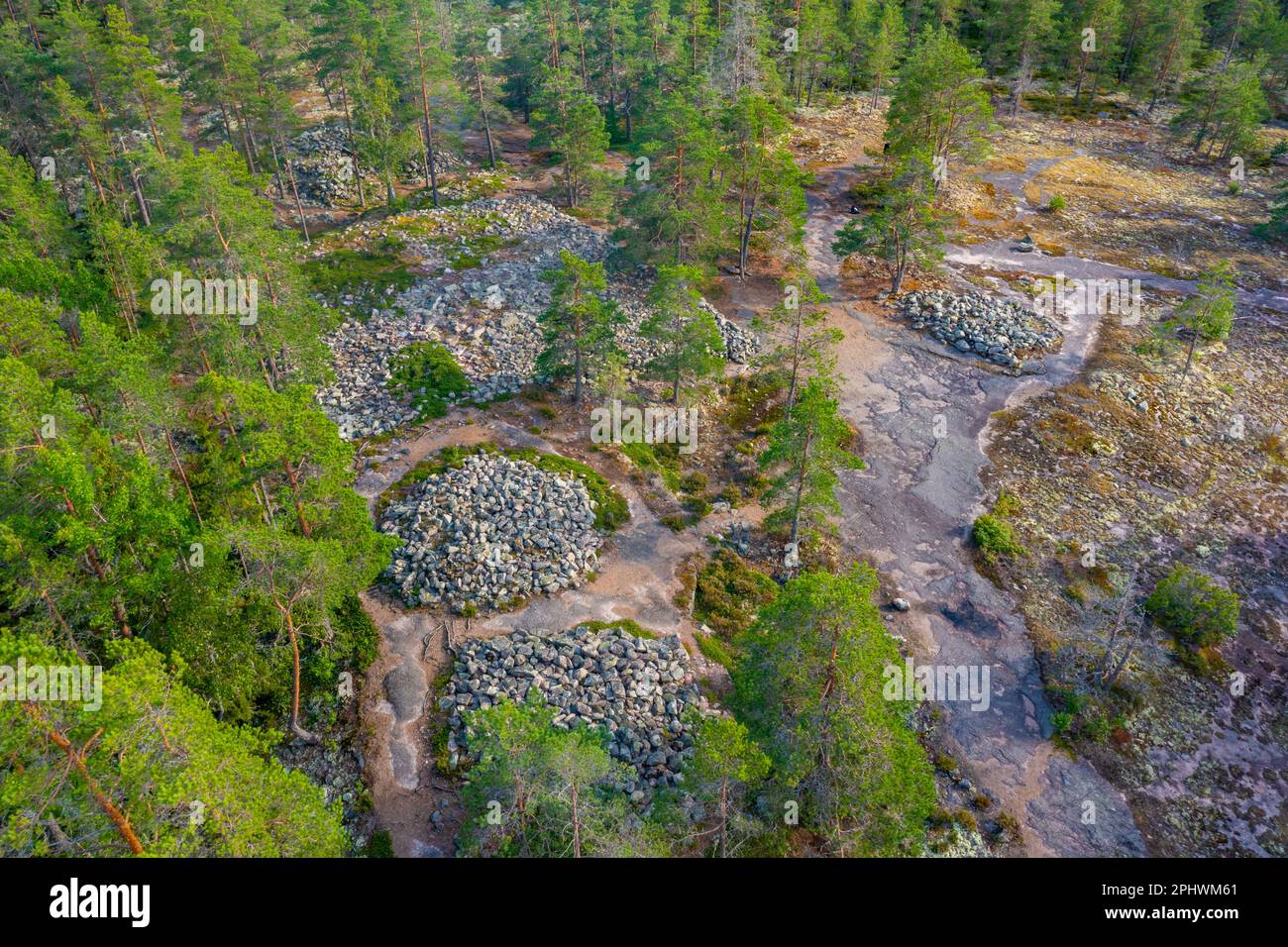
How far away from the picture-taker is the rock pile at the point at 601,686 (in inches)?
1053

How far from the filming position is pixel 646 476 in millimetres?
42125

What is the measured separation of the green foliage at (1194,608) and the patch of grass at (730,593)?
63.5 ft

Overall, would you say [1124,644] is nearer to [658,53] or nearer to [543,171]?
[543,171]

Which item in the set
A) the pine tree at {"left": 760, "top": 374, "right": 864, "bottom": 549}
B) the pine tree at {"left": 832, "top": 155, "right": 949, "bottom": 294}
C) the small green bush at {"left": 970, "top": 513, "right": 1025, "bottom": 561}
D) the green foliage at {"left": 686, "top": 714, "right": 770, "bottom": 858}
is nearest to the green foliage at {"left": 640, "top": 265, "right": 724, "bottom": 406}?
the pine tree at {"left": 760, "top": 374, "right": 864, "bottom": 549}

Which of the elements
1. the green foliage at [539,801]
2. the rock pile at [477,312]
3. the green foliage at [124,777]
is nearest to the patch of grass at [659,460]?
the rock pile at [477,312]

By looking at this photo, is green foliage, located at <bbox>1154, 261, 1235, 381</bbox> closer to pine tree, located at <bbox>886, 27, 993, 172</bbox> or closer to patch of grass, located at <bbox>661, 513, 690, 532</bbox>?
pine tree, located at <bbox>886, 27, 993, 172</bbox>

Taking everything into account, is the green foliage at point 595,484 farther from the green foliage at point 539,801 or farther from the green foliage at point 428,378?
the green foliage at point 539,801

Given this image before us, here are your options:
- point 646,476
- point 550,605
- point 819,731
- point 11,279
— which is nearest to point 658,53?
point 646,476

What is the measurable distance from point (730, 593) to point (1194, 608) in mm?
22742

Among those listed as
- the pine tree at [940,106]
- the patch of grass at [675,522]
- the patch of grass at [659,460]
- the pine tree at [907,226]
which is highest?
the pine tree at [940,106]

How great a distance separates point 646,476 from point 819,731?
75.7ft

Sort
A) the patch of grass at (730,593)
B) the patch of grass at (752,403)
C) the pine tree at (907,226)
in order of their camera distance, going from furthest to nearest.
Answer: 1. the pine tree at (907,226)
2. the patch of grass at (752,403)
3. the patch of grass at (730,593)

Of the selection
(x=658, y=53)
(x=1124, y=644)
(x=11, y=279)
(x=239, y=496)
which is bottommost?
(x=1124, y=644)

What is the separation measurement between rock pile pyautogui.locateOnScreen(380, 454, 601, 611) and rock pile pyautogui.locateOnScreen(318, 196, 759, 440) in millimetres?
8732
